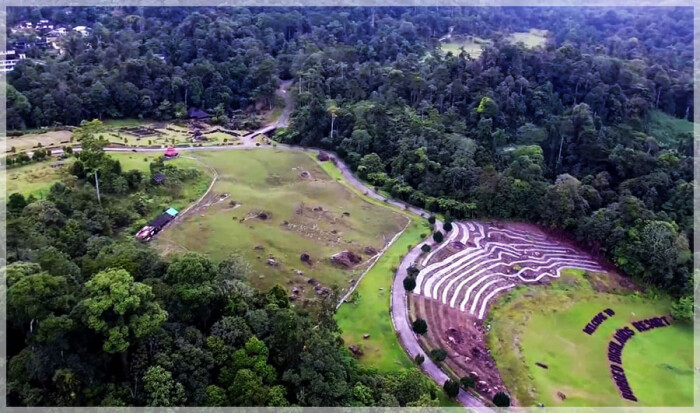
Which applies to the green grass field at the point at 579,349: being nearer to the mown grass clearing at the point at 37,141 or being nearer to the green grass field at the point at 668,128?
the green grass field at the point at 668,128

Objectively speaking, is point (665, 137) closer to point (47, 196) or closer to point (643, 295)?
point (643, 295)

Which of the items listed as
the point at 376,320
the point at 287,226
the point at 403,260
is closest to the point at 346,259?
the point at 403,260

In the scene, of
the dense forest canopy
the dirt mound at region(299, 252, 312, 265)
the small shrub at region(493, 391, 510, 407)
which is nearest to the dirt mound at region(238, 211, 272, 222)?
the dirt mound at region(299, 252, 312, 265)

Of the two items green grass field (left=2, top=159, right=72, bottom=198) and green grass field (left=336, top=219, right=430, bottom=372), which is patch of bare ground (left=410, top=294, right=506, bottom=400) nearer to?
green grass field (left=336, top=219, right=430, bottom=372)

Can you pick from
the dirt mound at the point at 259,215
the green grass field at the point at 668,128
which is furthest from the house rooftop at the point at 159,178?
the green grass field at the point at 668,128

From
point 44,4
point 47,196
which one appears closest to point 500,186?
point 47,196

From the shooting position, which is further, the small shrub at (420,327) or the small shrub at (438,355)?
the small shrub at (420,327)

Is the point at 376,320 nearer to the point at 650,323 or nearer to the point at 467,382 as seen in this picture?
the point at 467,382
